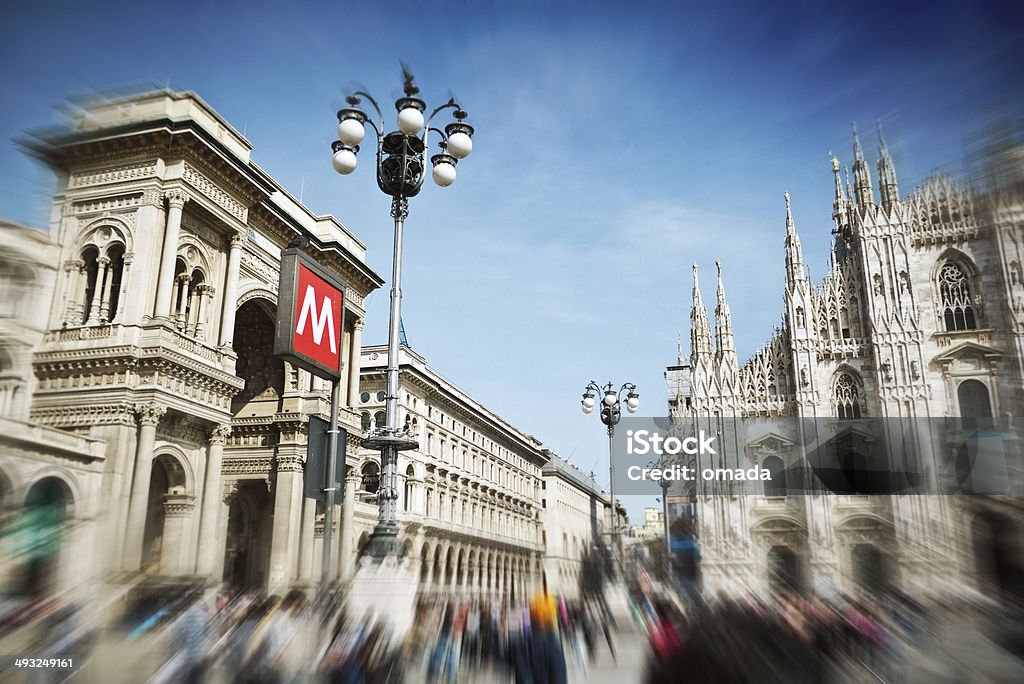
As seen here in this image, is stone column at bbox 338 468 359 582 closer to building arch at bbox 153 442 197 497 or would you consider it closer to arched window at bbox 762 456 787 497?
building arch at bbox 153 442 197 497

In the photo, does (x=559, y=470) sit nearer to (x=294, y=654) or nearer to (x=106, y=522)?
(x=106, y=522)

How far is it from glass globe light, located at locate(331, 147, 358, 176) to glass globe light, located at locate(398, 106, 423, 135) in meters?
1.25

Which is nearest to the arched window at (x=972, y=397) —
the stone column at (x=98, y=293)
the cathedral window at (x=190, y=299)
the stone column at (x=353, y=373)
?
the stone column at (x=353, y=373)

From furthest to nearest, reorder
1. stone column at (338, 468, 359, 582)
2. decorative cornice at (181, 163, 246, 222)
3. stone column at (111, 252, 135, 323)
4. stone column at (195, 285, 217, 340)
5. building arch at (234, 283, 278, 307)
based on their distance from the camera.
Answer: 1. stone column at (338, 468, 359, 582)
2. building arch at (234, 283, 278, 307)
3. stone column at (195, 285, 217, 340)
4. decorative cornice at (181, 163, 246, 222)
5. stone column at (111, 252, 135, 323)

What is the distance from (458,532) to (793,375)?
23205mm

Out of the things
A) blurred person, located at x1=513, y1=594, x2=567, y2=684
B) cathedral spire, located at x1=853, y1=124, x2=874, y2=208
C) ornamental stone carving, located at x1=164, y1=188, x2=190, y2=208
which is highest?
cathedral spire, located at x1=853, y1=124, x2=874, y2=208

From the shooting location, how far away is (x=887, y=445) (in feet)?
131

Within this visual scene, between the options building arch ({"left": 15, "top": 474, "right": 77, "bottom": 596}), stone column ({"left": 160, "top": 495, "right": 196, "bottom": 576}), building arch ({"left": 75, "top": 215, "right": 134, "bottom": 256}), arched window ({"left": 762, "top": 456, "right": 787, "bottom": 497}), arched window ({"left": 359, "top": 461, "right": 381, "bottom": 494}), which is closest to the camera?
building arch ({"left": 15, "top": 474, "right": 77, "bottom": 596})

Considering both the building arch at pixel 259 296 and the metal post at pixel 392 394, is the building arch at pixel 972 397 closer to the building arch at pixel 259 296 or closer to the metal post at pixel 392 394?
the building arch at pixel 259 296

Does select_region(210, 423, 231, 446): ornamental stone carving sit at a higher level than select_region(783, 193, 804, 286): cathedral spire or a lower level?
lower

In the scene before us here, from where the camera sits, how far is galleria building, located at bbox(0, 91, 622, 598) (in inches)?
473

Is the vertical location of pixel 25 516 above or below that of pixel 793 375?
below

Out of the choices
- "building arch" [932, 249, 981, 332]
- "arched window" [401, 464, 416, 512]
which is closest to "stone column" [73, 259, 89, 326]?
"arched window" [401, 464, 416, 512]

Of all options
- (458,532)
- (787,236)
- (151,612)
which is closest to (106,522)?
(151,612)
